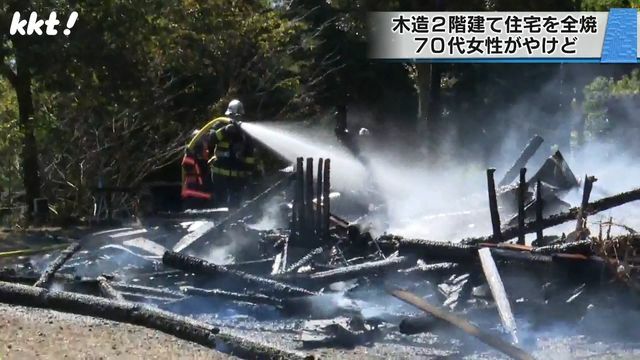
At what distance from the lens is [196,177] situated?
13664 millimetres

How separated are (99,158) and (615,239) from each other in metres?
10.6

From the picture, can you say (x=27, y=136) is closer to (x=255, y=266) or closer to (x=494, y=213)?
(x=255, y=266)

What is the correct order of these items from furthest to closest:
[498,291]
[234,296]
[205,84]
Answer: [205,84], [234,296], [498,291]

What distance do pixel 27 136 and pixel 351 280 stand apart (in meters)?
7.41

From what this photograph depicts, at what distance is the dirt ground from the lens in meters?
6.85

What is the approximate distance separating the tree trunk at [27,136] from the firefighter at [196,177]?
8.91 feet

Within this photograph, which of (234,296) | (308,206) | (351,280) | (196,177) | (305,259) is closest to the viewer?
(234,296)

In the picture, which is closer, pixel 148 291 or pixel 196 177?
pixel 148 291

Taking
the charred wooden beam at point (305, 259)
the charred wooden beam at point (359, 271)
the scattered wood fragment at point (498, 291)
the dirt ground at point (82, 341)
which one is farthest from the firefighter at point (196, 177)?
the scattered wood fragment at point (498, 291)

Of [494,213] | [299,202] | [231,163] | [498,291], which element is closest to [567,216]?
[494,213]

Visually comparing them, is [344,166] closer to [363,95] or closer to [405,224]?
[405,224]

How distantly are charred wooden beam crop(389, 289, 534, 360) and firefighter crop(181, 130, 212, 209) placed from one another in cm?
580

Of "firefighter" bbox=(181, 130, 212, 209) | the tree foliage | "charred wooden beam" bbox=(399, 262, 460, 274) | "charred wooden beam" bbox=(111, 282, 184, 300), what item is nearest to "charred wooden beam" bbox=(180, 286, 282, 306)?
"charred wooden beam" bbox=(111, 282, 184, 300)

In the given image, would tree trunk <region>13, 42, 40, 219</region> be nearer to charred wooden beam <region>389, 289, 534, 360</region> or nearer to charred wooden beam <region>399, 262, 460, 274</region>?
charred wooden beam <region>399, 262, 460, 274</region>
